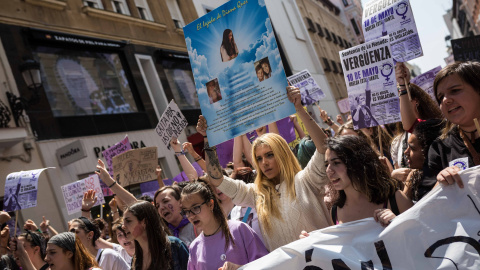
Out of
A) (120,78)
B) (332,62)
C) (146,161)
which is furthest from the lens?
(332,62)

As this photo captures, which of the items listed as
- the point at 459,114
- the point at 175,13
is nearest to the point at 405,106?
the point at 459,114

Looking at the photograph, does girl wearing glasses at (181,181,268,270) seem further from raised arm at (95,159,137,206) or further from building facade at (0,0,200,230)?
building facade at (0,0,200,230)

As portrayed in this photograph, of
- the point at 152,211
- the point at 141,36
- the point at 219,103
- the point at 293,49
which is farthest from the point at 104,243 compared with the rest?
the point at 293,49

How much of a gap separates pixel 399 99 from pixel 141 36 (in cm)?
1469

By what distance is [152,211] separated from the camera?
173 inches

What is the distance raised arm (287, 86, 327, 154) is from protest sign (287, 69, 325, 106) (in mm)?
5819

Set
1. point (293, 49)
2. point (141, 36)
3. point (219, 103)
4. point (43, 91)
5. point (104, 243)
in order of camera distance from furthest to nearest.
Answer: point (293, 49) < point (141, 36) < point (43, 91) < point (104, 243) < point (219, 103)

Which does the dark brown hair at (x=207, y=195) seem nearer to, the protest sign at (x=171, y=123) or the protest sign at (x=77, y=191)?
the protest sign at (x=171, y=123)

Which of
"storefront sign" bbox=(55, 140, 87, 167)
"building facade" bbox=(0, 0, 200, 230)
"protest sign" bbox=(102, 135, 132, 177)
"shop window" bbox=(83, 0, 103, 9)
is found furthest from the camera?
"shop window" bbox=(83, 0, 103, 9)

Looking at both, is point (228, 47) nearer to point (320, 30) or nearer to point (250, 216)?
point (250, 216)

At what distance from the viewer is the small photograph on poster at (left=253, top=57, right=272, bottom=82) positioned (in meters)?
4.14

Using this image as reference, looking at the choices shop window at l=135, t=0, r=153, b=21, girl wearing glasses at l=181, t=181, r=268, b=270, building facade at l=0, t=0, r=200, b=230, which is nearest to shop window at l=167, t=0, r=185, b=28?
building facade at l=0, t=0, r=200, b=230

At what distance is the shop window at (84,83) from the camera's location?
14219 mm

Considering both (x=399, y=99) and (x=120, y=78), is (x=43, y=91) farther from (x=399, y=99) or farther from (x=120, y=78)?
(x=399, y=99)
